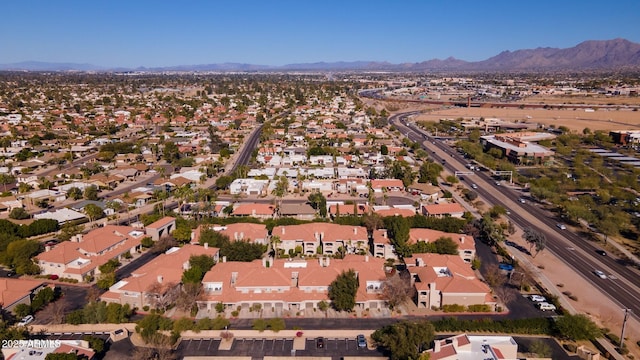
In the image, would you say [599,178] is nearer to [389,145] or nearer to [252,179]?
[389,145]

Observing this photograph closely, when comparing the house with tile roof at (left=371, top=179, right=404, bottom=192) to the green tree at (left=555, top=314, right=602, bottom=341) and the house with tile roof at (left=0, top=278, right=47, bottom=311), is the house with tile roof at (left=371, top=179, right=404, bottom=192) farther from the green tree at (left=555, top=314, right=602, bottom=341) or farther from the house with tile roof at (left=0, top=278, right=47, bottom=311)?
the house with tile roof at (left=0, top=278, right=47, bottom=311)

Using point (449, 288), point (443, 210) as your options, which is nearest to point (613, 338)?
point (449, 288)

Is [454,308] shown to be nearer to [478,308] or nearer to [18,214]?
[478,308]

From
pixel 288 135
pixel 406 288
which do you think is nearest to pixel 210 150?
pixel 288 135

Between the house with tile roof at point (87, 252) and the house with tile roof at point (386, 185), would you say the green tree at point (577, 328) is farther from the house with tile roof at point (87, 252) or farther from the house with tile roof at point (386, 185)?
the house with tile roof at point (87, 252)

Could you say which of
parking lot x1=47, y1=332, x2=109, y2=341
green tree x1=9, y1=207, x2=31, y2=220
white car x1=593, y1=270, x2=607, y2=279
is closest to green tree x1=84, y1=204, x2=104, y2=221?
green tree x1=9, y1=207, x2=31, y2=220

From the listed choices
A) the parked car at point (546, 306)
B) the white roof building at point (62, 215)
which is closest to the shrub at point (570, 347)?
the parked car at point (546, 306)

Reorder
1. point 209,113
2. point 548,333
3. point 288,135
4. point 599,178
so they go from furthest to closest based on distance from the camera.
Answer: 1. point 209,113
2. point 288,135
3. point 599,178
4. point 548,333
